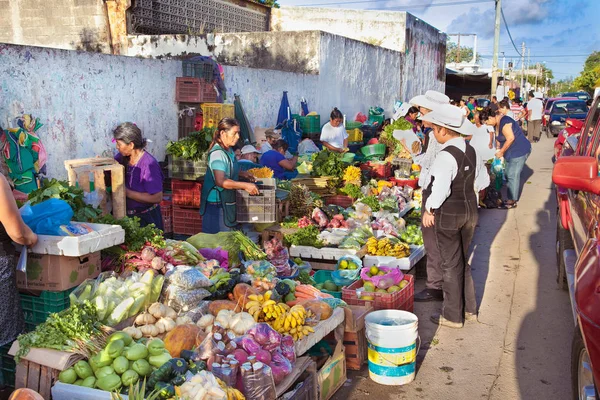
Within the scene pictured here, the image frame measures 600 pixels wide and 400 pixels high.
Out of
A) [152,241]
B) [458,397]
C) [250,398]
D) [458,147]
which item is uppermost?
[458,147]

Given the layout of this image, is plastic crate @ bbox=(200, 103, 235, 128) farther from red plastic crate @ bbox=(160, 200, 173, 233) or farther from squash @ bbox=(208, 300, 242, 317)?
squash @ bbox=(208, 300, 242, 317)

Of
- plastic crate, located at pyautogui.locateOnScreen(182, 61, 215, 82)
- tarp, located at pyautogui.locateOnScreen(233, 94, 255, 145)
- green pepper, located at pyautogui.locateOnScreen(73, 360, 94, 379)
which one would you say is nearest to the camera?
green pepper, located at pyautogui.locateOnScreen(73, 360, 94, 379)

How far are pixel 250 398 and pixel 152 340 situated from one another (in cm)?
75

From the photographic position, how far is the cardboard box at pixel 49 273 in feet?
13.9

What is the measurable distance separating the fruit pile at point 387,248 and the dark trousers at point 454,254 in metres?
1.09

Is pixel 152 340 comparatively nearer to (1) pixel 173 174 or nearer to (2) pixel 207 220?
→ (2) pixel 207 220

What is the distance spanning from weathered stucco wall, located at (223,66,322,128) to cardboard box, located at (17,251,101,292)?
6.93 m

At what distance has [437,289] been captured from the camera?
6.83m

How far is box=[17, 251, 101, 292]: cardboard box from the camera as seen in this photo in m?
4.24

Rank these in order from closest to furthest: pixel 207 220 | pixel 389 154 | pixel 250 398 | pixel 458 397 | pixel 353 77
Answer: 1. pixel 250 398
2. pixel 458 397
3. pixel 207 220
4. pixel 389 154
5. pixel 353 77

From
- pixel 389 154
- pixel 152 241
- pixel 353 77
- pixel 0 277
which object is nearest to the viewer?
pixel 0 277

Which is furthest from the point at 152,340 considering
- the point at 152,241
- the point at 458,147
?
the point at 458,147

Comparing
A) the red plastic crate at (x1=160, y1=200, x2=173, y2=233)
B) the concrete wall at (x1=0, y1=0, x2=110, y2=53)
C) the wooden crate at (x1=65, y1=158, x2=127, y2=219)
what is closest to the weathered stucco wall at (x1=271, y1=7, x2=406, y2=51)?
the concrete wall at (x1=0, y1=0, x2=110, y2=53)

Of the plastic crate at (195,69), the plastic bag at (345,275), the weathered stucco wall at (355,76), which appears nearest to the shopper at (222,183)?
the plastic bag at (345,275)
